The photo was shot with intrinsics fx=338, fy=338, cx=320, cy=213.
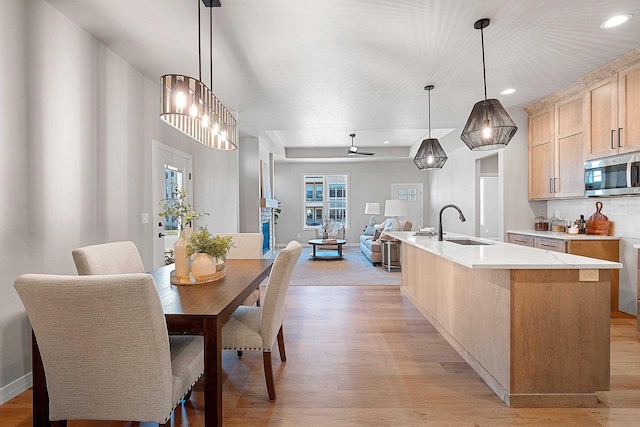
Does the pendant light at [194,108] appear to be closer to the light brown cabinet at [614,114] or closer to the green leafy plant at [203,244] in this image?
the green leafy plant at [203,244]

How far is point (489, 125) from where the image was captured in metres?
2.55

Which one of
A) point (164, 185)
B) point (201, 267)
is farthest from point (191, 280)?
point (164, 185)

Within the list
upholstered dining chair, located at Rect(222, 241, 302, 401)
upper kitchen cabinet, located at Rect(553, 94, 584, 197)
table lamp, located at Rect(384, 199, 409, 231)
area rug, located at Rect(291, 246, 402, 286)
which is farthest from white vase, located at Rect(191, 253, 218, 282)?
table lamp, located at Rect(384, 199, 409, 231)

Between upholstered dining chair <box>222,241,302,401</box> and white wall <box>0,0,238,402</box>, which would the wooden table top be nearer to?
upholstered dining chair <box>222,241,302,401</box>

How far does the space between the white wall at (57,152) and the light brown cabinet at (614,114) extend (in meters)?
4.83

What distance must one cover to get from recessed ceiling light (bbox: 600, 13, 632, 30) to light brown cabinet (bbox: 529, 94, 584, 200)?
4.55 ft

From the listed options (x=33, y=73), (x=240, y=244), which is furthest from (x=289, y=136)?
(x=33, y=73)

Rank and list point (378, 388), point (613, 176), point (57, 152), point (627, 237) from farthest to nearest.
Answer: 1. point (627, 237)
2. point (613, 176)
3. point (57, 152)
4. point (378, 388)

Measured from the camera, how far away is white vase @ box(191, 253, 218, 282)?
2064 mm

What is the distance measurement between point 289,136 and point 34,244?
19.8 ft

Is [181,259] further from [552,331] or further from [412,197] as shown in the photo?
[412,197]

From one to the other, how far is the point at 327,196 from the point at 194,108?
8.70 m

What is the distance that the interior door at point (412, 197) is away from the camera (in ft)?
34.2

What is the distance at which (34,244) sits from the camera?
2256mm
